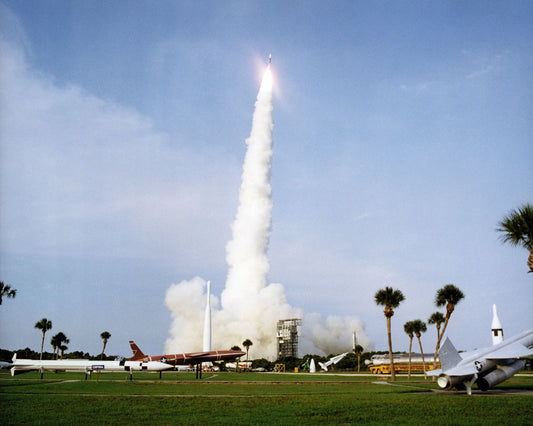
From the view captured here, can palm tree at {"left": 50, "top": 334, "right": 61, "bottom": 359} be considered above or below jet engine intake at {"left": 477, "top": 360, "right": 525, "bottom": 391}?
above

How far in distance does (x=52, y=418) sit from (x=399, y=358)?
298 feet

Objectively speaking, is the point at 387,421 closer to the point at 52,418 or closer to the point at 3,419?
the point at 52,418

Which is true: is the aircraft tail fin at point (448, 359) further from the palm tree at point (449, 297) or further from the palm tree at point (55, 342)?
the palm tree at point (55, 342)

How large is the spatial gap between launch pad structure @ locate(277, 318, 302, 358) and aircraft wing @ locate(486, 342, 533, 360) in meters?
90.6

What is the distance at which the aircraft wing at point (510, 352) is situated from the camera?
30.8m

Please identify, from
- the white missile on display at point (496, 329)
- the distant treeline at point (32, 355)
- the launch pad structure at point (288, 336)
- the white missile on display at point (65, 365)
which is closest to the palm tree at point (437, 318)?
the white missile on display at point (496, 329)

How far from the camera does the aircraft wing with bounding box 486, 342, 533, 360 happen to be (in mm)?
30772

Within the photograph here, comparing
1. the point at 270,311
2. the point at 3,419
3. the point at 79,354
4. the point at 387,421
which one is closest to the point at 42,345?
the point at 79,354

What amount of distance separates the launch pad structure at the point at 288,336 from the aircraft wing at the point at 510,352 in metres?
90.6

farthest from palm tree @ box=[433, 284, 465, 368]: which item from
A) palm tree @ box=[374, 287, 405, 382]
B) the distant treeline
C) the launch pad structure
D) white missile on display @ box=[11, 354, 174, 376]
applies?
the distant treeline

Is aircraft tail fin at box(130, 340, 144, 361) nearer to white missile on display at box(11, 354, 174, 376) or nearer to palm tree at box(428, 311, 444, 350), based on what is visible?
white missile on display at box(11, 354, 174, 376)

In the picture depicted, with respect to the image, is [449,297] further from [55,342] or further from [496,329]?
[55,342]

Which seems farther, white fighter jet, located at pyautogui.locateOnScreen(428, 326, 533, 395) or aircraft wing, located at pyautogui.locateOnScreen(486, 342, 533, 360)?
white fighter jet, located at pyautogui.locateOnScreen(428, 326, 533, 395)

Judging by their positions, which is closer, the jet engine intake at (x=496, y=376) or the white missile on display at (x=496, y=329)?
the jet engine intake at (x=496, y=376)
